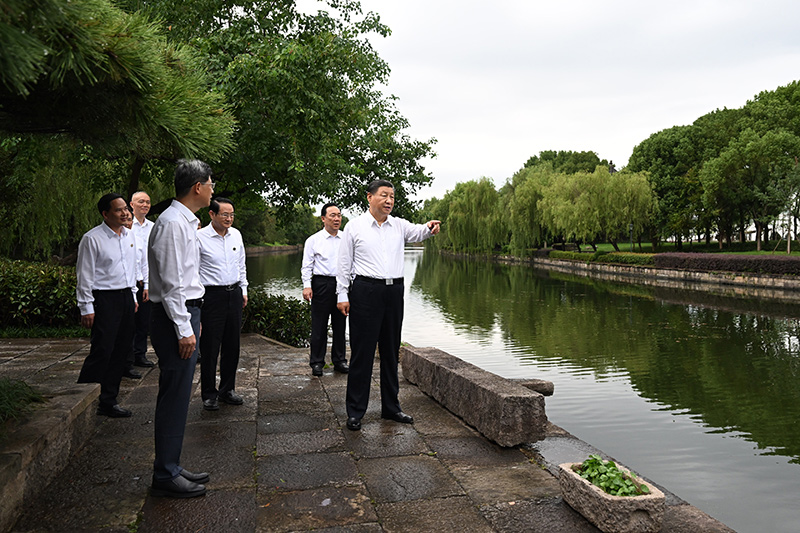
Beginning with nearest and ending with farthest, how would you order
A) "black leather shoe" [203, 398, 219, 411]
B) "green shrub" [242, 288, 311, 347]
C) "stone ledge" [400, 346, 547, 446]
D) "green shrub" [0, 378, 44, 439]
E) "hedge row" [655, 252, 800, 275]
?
1. "green shrub" [0, 378, 44, 439]
2. "stone ledge" [400, 346, 547, 446]
3. "black leather shoe" [203, 398, 219, 411]
4. "green shrub" [242, 288, 311, 347]
5. "hedge row" [655, 252, 800, 275]

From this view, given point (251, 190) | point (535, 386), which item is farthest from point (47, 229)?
point (535, 386)

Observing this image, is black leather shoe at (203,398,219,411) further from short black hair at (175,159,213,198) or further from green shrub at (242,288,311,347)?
green shrub at (242,288,311,347)

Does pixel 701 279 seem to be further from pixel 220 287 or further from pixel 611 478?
pixel 611 478

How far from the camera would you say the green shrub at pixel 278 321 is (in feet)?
31.6

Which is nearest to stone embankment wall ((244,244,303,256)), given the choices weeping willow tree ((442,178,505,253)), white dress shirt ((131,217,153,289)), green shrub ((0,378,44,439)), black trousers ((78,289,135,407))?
weeping willow tree ((442,178,505,253))

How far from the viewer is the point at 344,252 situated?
181 inches

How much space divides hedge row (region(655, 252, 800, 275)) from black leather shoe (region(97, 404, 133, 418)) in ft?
82.9

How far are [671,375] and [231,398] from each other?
312 inches

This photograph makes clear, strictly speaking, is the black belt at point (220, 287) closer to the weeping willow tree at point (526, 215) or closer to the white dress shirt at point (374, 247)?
the white dress shirt at point (374, 247)

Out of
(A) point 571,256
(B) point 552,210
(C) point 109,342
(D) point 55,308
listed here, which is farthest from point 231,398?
(A) point 571,256

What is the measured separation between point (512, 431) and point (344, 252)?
1.86m

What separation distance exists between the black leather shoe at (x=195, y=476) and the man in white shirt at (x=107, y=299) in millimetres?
1702

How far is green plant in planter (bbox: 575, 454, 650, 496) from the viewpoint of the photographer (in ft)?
9.18

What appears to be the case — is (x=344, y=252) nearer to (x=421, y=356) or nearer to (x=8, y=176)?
(x=421, y=356)
